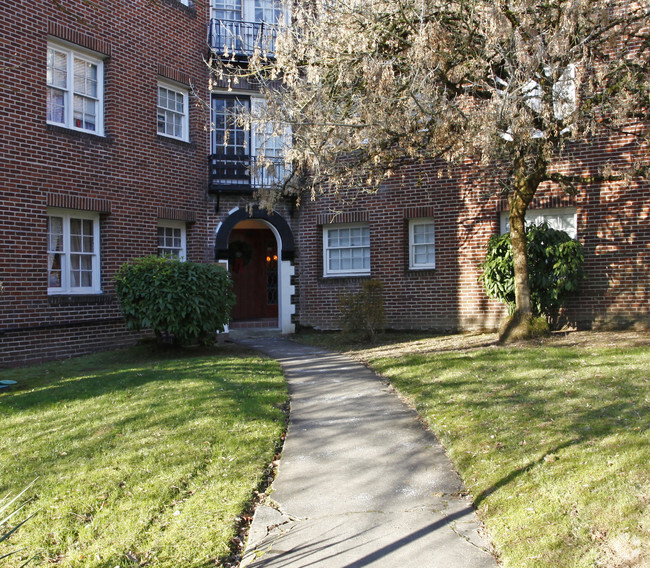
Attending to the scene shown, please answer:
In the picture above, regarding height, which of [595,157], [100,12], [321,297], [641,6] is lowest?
[321,297]

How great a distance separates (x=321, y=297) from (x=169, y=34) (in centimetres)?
717

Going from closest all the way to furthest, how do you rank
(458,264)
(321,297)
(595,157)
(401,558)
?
(401,558)
(595,157)
(458,264)
(321,297)

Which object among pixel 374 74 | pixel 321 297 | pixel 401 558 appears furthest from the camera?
pixel 321 297

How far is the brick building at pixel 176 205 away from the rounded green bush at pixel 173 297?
1.58m

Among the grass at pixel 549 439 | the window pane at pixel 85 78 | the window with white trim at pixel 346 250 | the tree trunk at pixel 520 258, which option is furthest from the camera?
the window with white trim at pixel 346 250

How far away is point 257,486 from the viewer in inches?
192

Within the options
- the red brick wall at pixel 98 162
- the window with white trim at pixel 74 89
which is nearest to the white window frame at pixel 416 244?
the red brick wall at pixel 98 162

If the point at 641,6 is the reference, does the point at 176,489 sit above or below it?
below

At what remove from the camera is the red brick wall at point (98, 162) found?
11.1 m

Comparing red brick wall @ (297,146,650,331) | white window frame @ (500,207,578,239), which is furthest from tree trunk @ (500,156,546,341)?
white window frame @ (500,207,578,239)

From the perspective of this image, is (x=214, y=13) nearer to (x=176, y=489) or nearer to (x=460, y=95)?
(x=460, y=95)

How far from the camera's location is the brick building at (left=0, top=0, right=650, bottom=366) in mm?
11344

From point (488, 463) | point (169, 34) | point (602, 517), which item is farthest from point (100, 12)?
point (602, 517)

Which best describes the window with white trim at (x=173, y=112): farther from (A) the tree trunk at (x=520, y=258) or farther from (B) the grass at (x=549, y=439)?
(A) the tree trunk at (x=520, y=258)
